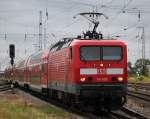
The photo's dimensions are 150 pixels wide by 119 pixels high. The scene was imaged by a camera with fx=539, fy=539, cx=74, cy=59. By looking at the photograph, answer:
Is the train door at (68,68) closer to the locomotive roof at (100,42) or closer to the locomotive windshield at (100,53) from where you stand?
the locomotive roof at (100,42)

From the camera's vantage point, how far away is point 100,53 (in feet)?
69.6

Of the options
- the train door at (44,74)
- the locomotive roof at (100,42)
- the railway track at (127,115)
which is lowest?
the railway track at (127,115)

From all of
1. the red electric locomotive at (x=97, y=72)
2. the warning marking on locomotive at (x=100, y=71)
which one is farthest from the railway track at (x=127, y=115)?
the warning marking on locomotive at (x=100, y=71)

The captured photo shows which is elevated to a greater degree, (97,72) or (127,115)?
(97,72)

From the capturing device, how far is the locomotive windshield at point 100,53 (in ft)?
69.3

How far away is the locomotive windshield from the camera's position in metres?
21.1

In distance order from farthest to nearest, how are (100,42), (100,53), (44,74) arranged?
(44,74) → (100,42) → (100,53)

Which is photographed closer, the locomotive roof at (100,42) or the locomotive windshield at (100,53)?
the locomotive windshield at (100,53)

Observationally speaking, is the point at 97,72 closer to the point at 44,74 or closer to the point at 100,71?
the point at 100,71

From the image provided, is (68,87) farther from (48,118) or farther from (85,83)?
(48,118)

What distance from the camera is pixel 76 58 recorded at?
21.0 meters

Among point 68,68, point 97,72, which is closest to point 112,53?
point 97,72

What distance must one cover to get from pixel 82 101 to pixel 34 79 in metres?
18.2

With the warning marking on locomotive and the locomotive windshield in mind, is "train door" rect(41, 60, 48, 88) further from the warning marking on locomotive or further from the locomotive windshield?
the warning marking on locomotive
